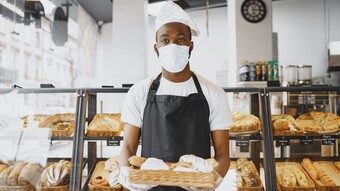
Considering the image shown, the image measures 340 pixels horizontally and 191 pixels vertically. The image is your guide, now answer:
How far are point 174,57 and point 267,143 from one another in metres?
1.03

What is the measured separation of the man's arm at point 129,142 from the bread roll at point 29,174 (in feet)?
3.05

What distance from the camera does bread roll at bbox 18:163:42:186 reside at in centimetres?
232

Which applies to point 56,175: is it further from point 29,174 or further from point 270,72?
point 270,72

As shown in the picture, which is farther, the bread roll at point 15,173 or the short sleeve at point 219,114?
the bread roll at point 15,173

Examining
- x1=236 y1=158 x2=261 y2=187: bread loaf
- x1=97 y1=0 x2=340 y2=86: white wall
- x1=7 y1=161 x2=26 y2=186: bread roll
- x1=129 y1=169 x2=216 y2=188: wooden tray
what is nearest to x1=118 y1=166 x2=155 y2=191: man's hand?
x1=129 y1=169 x2=216 y2=188: wooden tray

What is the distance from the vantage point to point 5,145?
8.16ft

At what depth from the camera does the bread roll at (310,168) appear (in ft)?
8.07

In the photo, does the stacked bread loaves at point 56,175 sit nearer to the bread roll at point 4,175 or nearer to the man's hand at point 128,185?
the bread roll at point 4,175

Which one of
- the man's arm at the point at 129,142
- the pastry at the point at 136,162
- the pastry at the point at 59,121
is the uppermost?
the pastry at the point at 59,121

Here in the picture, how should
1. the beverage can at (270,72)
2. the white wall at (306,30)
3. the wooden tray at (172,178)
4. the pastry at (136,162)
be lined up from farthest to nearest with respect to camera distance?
the white wall at (306,30) → the beverage can at (270,72) → the pastry at (136,162) → the wooden tray at (172,178)

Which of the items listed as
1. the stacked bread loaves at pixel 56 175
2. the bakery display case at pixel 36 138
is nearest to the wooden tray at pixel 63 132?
the bakery display case at pixel 36 138

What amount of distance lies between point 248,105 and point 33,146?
1706mm

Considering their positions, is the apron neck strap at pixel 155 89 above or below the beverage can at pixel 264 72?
below

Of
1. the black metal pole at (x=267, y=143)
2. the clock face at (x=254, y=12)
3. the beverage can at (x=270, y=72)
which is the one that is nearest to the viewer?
the black metal pole at (x=267, y=143)
